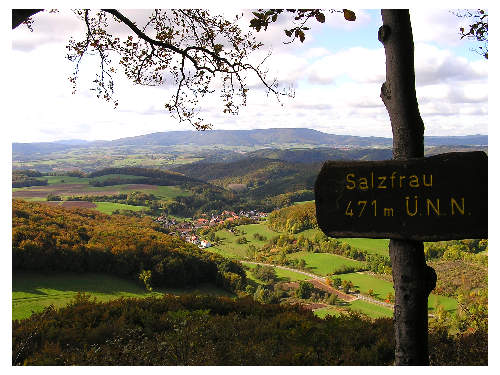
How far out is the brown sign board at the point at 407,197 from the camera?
8.73 ft

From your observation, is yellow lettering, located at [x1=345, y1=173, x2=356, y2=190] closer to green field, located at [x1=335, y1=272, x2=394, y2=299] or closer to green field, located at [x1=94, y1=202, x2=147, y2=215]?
green field, located at [x1=335, y1=272, x2=394, y2=299]

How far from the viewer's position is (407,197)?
2.76m

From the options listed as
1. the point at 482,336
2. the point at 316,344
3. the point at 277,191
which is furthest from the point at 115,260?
the point at 277,191

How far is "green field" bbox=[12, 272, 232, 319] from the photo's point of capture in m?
11.1

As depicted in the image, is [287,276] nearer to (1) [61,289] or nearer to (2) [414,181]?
(1) [61,289]

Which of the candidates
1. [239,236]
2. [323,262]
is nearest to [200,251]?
[323,262]

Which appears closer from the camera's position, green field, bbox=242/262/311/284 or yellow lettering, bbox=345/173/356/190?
yellow lettering, bbox=345/173/356/190

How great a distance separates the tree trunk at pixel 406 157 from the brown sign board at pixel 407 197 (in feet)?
0.66

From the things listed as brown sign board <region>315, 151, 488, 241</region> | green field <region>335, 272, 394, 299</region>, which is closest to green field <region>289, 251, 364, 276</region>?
green field <region>335, 272, 394, 299</region>

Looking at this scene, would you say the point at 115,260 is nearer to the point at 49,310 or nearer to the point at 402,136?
the point at 49,310

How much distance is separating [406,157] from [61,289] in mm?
13052

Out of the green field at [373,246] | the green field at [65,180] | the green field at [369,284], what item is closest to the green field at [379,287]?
the green field at [369,284]

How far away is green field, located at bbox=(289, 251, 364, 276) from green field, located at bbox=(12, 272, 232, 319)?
3497 cm

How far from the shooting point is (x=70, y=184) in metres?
93.4
